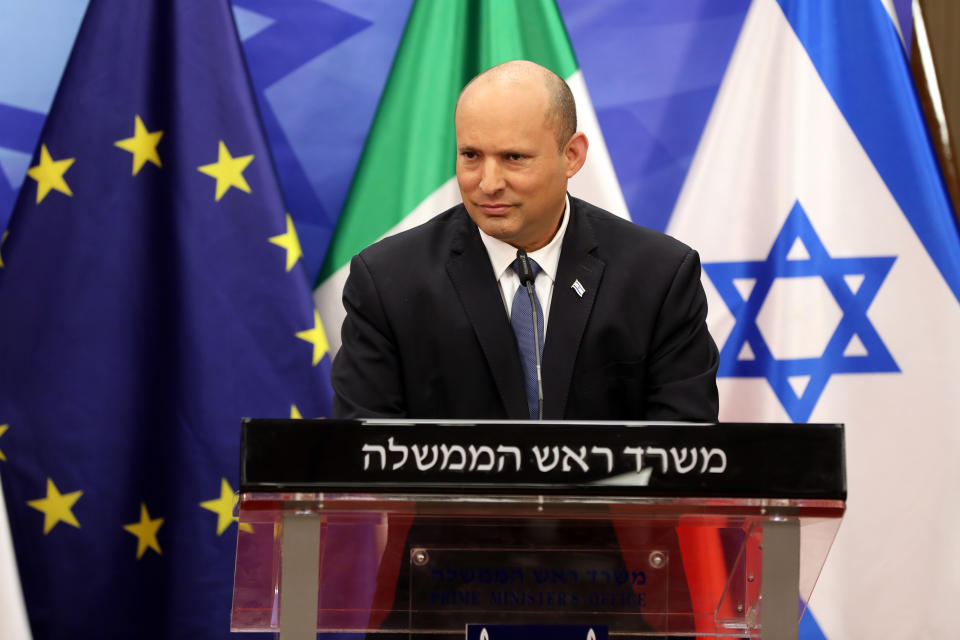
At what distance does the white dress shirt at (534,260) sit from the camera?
1.92 meters

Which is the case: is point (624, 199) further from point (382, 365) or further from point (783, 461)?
point (783, 461)

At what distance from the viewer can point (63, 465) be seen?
9.37 feet

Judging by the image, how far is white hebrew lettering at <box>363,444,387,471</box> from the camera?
118 cm

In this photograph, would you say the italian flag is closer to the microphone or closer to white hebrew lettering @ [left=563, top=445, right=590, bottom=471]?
the microphone

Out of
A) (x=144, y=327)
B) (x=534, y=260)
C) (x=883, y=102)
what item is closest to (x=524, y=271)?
(x=534, y=260)

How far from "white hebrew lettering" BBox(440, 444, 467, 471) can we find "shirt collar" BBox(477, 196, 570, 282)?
0.79 metres

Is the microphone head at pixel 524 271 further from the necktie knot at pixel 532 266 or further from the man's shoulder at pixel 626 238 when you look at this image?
the man's shoulder at pixel 626 238

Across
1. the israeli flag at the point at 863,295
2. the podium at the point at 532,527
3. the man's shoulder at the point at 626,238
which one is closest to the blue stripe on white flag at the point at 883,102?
the israeli flag at the point at 863,295

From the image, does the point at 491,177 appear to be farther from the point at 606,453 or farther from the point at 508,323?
the point at 606,453

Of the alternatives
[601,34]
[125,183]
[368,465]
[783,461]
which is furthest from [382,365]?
[601,34]

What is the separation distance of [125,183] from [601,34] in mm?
1458

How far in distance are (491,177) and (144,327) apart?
1.38m

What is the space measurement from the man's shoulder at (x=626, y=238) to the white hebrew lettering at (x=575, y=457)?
0.90 meters

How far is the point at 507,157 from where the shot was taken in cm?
192
